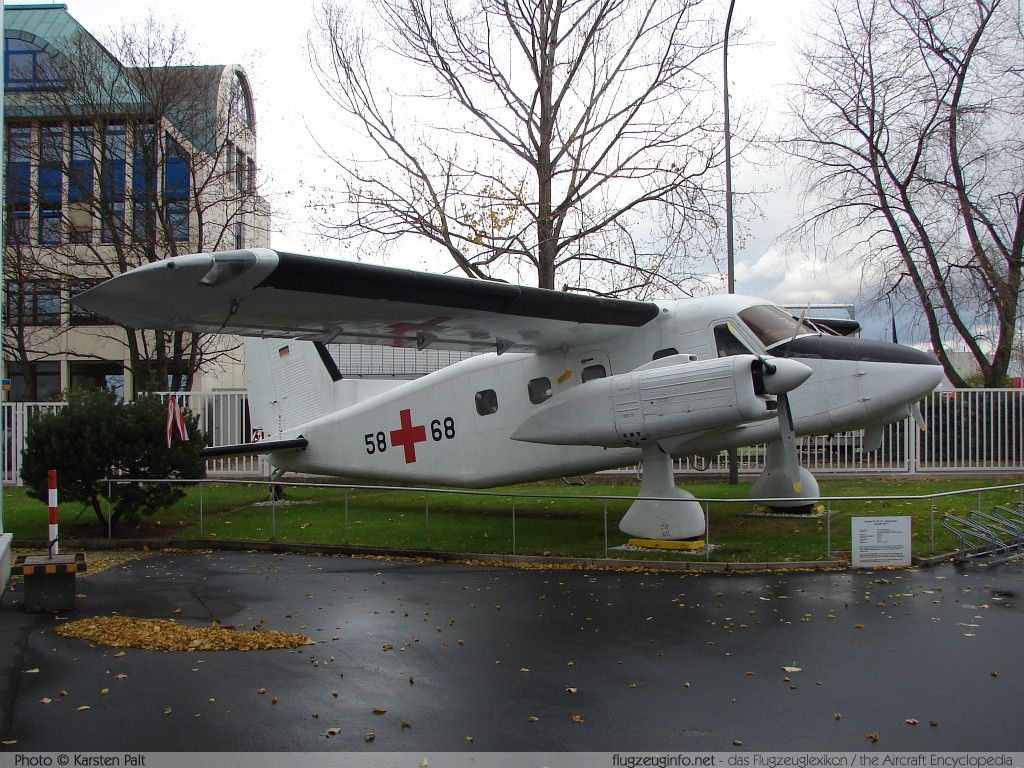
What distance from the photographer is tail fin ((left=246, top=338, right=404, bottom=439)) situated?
17688 mm

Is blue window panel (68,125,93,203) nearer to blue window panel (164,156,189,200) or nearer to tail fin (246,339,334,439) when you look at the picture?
blue window panel (164,156,189,200)

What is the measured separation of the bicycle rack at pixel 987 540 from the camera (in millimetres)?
12133

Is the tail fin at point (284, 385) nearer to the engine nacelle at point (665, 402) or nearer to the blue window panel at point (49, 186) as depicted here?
the engine nacelle at point (665, 402)

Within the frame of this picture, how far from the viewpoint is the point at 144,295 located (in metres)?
8.80

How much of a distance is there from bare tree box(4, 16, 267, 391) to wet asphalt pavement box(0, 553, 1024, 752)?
17.6 meters

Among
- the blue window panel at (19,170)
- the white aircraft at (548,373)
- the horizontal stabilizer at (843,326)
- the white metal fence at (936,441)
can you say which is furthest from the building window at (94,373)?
the horizontal stabilizer at (843,326)

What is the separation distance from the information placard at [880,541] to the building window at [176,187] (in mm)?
21940

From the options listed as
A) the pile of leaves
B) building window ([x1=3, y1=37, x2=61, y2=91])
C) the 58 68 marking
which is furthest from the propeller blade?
building window ([x1=3, y1=37, x2=61, y2=91])

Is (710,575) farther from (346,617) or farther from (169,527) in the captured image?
(169,527)

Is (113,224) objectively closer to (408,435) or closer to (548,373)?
(408,435)

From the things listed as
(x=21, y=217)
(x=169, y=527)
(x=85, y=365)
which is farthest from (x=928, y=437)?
(x=85, y=365)

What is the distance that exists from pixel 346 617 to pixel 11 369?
35064mm

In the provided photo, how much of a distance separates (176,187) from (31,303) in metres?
8.75

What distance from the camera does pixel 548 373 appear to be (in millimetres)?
14445
